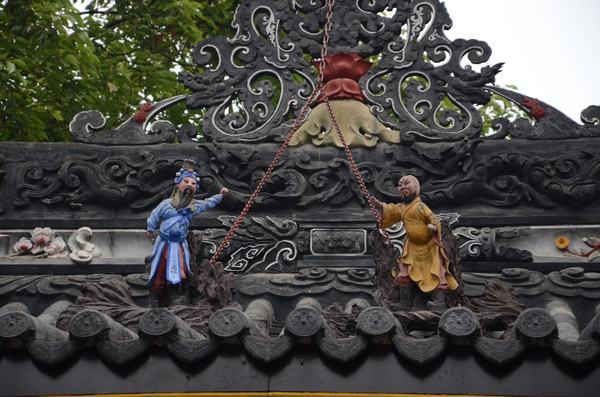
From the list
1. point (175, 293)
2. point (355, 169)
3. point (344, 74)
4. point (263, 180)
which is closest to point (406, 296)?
point (355, 169)

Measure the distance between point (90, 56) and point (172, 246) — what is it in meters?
6.55

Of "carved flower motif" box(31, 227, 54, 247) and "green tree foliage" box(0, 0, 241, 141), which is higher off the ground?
"green tree foliage" box(0, 0, 241, 141)

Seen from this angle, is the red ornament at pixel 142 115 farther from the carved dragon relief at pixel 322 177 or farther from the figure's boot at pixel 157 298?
the figure's boot at pixel 157 298

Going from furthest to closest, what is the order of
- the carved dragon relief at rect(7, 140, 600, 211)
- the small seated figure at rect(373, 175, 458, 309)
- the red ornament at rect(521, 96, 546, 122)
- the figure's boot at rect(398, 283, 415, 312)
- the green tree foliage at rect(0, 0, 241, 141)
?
the green tree foliage at rect(0, 0, 241, 141), the red ornament at rect(521, 96, 546, 122), the carved dragon relief at rect(7, 140, 600, 211), the figure's boot at rect(398, 283, 415, 312), the small seated figure at rect(373, 175, 458, 309)

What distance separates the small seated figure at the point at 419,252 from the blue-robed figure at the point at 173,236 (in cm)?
156

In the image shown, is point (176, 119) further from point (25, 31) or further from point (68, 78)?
point (25, 31)

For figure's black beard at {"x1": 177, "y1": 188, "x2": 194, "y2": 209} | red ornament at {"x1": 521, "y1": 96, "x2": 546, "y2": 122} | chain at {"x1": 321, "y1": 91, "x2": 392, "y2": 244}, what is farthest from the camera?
red ornament at {"x1": 521, "y1": 96, "x2": 546, "y2": 122}

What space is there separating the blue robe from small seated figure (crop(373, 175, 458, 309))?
64.8 inches

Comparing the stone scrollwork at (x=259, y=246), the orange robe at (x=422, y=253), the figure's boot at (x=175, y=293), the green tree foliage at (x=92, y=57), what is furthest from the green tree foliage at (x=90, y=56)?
the orange robe at (x=422, y=253)

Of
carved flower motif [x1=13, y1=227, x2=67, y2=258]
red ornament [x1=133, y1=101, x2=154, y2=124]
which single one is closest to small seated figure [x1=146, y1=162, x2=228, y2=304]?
carved flower motif [x1=13, y1=227, x2=67, y2=258]

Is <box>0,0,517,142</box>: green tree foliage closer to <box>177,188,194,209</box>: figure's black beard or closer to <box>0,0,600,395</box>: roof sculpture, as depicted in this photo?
<box>0,0,600,395</box>: roof sculpture

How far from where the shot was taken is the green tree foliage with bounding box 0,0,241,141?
1441 cm

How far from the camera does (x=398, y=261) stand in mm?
9023

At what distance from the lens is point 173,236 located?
30.1 ft
